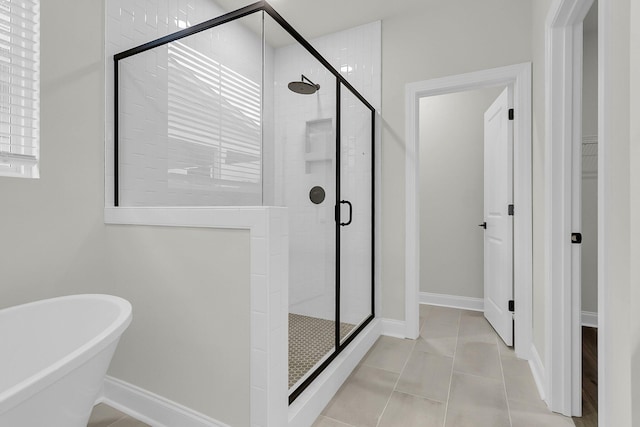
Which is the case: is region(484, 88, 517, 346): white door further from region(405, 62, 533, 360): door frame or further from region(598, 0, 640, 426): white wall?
region(598, 0, 640, 426): white wall

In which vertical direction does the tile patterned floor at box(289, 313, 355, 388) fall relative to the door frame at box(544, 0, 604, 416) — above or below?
below

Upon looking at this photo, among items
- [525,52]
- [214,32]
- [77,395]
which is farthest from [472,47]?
[77,395]

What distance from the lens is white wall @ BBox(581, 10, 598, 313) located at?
2.92 metres

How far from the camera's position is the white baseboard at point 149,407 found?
1397 mm

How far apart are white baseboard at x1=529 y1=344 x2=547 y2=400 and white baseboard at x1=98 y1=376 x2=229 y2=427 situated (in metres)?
1.70

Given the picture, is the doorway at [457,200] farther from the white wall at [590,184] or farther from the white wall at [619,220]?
the white wall at [619,220]

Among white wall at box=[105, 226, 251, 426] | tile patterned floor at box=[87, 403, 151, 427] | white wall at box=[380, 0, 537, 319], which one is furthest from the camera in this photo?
white wall at box=[380, 0, 537, 319]

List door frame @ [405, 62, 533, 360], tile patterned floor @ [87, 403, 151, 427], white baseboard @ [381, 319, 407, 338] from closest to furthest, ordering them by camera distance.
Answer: tile patterned floor @ [87, 403, 151, 427] < door frame @ [405, 62, 533, 360] < white baseboard @ [381, 319, 407, 338]

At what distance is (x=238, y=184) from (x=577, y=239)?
5.83 feet

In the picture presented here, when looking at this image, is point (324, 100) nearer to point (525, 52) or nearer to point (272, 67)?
point (272, 67)

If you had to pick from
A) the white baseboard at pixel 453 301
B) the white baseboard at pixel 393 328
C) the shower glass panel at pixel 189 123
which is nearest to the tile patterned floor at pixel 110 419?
the shower glass panel at pixel 189 123

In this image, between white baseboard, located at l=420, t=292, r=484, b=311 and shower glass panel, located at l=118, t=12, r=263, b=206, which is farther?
white baseboard, located at l=420, t=292, r=484, b=311

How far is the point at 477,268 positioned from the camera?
11.1 ft

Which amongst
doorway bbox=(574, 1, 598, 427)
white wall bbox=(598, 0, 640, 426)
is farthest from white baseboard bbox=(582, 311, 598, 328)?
white wall bbox=(598, 0, 640, 426)
